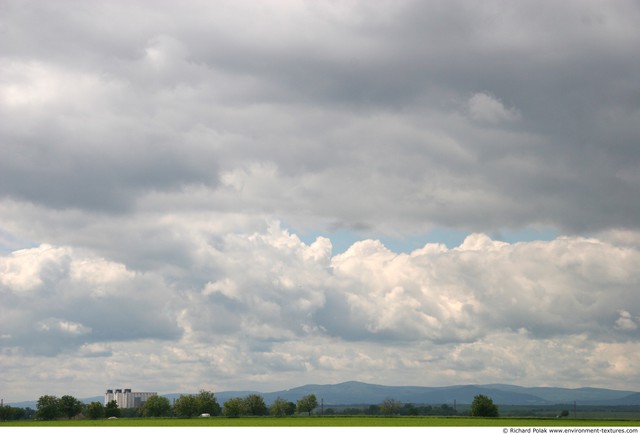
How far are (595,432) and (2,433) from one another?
304 feet

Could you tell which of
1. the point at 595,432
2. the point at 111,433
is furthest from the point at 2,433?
the point at 595,432

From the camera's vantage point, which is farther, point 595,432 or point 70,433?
point 70,433

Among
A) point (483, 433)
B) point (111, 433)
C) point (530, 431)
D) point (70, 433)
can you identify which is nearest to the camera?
point (530, 431)

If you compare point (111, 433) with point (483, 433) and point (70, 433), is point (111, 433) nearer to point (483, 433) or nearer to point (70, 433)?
point (70, 433)

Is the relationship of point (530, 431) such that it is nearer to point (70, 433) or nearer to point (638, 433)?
point (638, 433)

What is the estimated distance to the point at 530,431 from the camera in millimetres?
103125

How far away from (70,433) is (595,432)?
92.4 metres

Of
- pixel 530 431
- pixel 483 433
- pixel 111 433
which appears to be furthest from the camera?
pixel 111 433

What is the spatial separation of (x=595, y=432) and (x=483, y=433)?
15795 mm

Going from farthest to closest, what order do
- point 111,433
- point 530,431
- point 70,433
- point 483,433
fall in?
1. point 70,433
2. point 111,433
3. point 483,433
4. point 530,431

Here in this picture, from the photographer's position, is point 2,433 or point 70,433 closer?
point 2,433

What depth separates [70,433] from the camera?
140 meters

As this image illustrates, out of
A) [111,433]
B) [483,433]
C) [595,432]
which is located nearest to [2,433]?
[111,433]

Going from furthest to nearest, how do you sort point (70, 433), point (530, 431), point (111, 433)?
1. point (70, 433)
2. point (111, 433)
3. point (530, 431)
